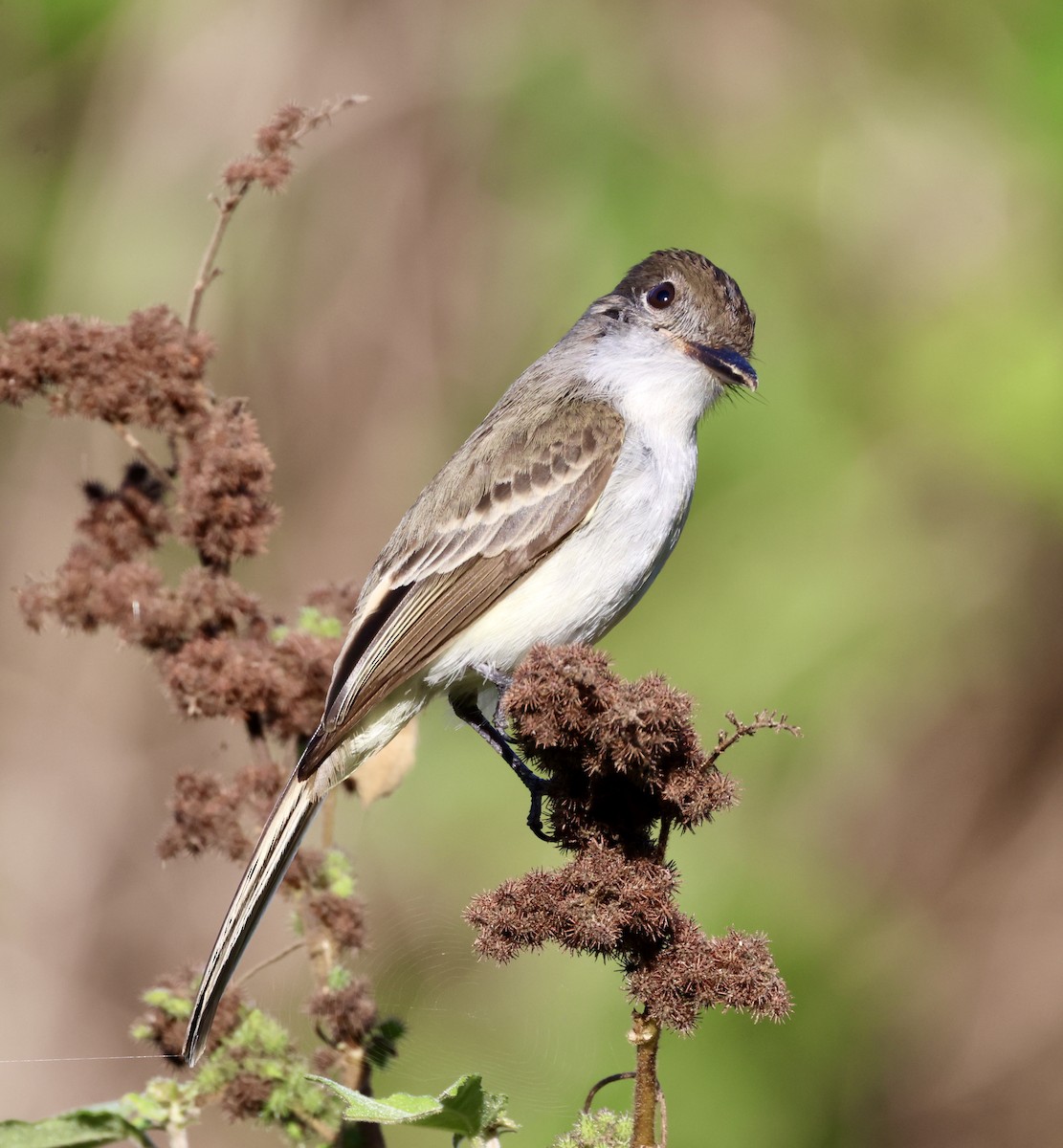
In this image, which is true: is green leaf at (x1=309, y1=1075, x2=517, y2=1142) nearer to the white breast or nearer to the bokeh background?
the white breast

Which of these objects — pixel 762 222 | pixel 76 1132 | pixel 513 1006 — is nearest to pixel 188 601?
pixel 76 1132

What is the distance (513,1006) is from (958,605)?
6.94 ft

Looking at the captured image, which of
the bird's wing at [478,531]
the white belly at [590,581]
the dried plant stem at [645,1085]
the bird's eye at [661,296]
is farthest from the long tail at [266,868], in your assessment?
the bird's eye at [661,296]

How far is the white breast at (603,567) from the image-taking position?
11.8 ft

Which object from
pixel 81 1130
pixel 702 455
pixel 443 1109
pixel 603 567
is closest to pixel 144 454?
pixel 603 567

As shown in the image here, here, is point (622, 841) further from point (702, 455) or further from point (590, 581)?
point (702, 455)

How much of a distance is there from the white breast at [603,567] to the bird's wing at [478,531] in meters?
0.04

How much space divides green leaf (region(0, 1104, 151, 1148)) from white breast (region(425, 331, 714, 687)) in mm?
1649

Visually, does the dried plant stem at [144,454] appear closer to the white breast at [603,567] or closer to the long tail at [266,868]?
the long tail at [266,868]

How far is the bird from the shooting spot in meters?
3.58

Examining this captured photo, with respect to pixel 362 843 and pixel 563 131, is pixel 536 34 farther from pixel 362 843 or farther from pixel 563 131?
pixel 362 843

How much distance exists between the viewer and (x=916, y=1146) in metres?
5.18

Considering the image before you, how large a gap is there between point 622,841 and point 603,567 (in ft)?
4.44

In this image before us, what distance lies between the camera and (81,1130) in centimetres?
220
